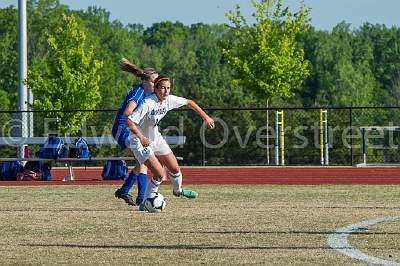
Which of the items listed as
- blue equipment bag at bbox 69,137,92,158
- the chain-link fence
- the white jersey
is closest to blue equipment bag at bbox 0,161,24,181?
blue equipment bag at bbox 69,137,92,158

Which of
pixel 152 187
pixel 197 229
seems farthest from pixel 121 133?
pixel 197 229

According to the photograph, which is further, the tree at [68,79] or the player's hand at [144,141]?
the tree at [68,79]

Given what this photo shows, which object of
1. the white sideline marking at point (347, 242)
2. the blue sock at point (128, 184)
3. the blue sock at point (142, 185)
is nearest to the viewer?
the white sideline marking at point (347, 242)

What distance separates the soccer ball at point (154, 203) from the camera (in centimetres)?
1406

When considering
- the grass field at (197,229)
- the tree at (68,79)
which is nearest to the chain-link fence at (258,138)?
the tree at (68,79)

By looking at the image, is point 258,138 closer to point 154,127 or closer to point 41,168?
point 41,168

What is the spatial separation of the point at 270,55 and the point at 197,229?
Answer: 29.8 meters

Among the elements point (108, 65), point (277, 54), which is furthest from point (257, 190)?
point (108, 65)

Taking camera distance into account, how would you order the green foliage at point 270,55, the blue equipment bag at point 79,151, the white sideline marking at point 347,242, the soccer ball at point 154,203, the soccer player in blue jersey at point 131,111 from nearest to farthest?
1. the white sideline marking at point 347,242
2. the soccer ball at point 154,203
3. the soccer player in blue jersey at point 131,111
4. the blue equipment bag at point 79,151
5. the green foliage at point 270,55

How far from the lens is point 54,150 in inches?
1056

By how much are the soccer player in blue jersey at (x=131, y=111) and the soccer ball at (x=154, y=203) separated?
3.37ft

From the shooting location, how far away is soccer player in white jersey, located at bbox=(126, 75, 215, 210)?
13.8m

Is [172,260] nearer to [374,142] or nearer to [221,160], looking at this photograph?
[221,160]

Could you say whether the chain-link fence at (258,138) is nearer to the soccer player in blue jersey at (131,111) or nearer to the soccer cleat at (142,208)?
the soccer player in blue jersey at (131,111)
